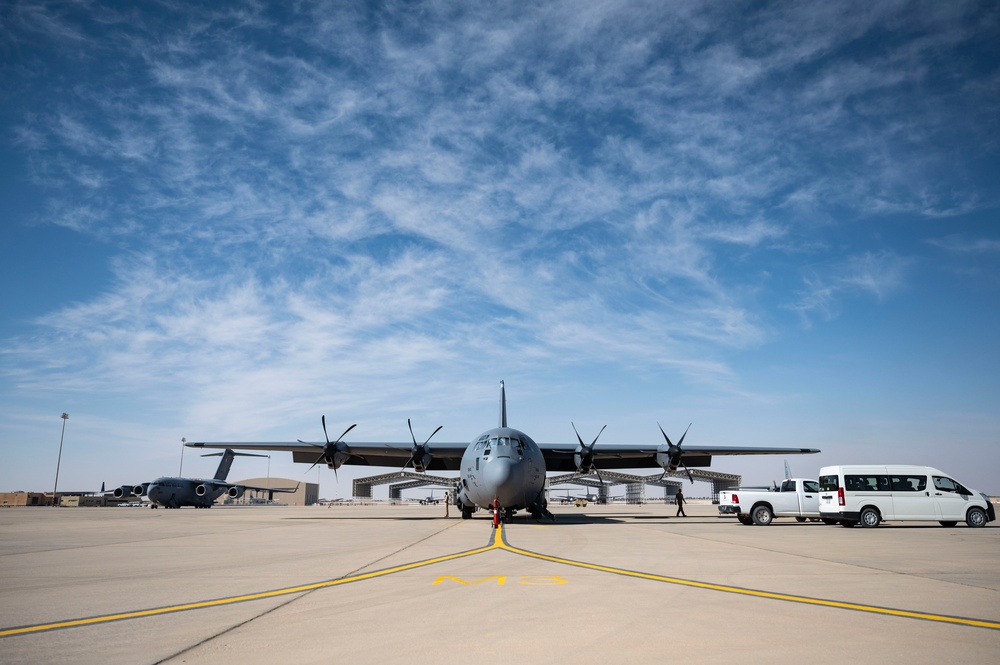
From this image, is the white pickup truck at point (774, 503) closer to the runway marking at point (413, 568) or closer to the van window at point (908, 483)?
the van window at point (908, 483)

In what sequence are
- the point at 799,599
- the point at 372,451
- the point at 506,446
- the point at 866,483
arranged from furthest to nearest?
1. the point at 372,451
2. the point at 506,446
3. the point at 866,483
4. the point at 799,599

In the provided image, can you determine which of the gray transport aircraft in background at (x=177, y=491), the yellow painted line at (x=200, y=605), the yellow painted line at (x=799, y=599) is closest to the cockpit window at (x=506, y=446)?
the yellow painted line at (x=799, y=599)

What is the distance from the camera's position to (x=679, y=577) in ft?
30.8

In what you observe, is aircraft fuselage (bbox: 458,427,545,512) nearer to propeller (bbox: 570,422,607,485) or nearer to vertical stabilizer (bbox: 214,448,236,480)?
propeller (bbox: 570,422,607,485)

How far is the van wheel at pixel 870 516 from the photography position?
2469 cm

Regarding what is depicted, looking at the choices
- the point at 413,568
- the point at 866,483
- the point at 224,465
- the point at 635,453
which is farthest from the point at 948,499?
the point at 224,465

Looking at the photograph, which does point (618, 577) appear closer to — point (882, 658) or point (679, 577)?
point (679, 577)

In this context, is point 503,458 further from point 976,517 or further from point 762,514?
Result: point 976,517

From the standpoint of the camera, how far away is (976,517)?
24422 mm

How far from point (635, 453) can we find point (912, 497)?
1552 cm

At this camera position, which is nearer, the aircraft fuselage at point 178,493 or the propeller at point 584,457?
the propeller at point 584,457

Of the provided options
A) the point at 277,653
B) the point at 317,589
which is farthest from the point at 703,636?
the point at 317,589

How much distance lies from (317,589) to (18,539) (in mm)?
15552

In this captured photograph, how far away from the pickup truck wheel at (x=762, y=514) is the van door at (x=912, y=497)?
5403 mm
